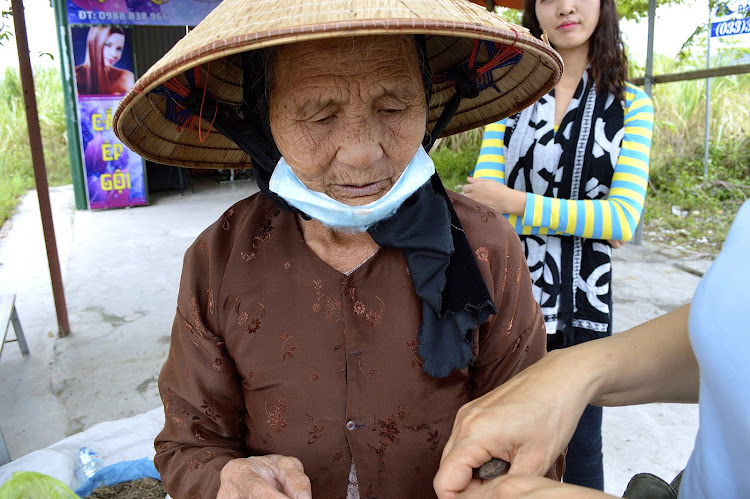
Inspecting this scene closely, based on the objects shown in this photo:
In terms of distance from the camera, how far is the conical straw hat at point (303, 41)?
0.98m

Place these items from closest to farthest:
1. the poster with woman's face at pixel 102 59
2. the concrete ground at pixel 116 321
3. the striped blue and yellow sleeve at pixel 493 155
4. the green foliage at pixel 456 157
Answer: the striped blue and yellow sleeve at pixel 493 155
the concrete ground at pixel 116 321
the poster with woman's face at pixel 102 59
the green foliage at pixel 456 157

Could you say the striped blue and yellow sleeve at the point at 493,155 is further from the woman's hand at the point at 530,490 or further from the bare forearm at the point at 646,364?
the woman's hand at the point at 530,490

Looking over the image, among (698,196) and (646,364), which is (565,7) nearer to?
(646,364)

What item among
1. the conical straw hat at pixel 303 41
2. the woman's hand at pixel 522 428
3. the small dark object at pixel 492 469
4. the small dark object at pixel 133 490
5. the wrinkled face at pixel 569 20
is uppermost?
the wrinkled face at pixel 569 20

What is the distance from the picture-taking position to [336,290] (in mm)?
1339

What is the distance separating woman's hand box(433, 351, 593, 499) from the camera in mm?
961

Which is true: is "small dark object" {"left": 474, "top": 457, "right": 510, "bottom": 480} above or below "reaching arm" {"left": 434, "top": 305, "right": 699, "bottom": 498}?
below

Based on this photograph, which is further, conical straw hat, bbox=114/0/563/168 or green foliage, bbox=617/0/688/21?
green foliage, bbox=617/0/688/21

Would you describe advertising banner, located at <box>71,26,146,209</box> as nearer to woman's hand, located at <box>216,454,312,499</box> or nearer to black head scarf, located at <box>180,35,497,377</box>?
black head scarf, located at <box>180,35,497,377</box>

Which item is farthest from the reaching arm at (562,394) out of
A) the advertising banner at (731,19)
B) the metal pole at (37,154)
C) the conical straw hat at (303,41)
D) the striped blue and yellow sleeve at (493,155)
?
the advertising banner at (731,19)

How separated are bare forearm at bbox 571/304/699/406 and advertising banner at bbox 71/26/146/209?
7.90 m

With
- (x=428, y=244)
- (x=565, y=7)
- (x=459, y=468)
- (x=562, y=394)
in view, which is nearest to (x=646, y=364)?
(x=562, y=394)

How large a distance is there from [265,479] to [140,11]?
7.18m

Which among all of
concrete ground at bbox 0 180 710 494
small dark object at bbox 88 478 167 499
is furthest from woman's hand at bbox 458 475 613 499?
concrete ground at bbox 0 180 710 494
